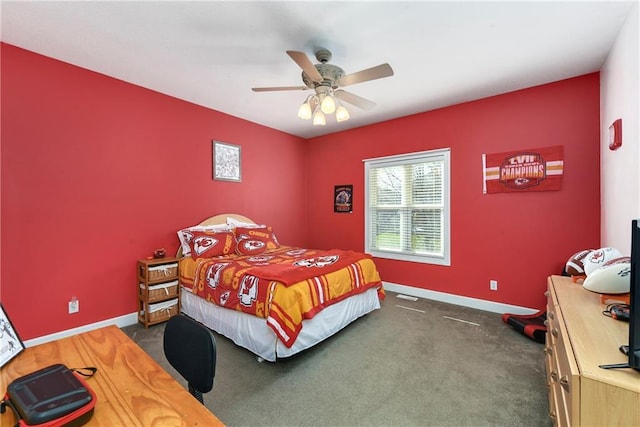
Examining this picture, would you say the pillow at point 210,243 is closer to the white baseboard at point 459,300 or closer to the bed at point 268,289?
the bed at point 268,289

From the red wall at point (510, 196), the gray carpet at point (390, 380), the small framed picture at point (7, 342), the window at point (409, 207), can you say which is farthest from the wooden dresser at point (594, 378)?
the window at point (409, 207)

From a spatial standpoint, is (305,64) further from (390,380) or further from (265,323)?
(390,380)

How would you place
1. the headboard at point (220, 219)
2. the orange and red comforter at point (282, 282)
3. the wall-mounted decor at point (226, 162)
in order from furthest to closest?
the wall-mounted decor at point (226, 162) → the headboard at point (220, 219) → the orange and red comforter at point (282, 282)

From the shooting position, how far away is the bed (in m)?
2.26

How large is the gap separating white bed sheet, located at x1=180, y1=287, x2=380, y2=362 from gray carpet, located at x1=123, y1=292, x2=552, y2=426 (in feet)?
0.35

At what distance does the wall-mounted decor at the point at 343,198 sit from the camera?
478 cm

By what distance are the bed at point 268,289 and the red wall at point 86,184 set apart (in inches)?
21.5

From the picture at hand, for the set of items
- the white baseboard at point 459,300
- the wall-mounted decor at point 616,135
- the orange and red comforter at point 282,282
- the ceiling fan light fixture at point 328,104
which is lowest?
the white baseboard at point 459,300

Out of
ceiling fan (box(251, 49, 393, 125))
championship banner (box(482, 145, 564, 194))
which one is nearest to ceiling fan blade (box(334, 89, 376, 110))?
ceiling fan (box(251, 49, 393, 125))

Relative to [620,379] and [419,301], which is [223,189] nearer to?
[419,301]

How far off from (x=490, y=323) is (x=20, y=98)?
5.05 m

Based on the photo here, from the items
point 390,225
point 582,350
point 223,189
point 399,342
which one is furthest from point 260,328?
point 390,225

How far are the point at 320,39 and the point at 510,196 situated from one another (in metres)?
2.78

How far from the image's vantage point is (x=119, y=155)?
3010 millimetres
